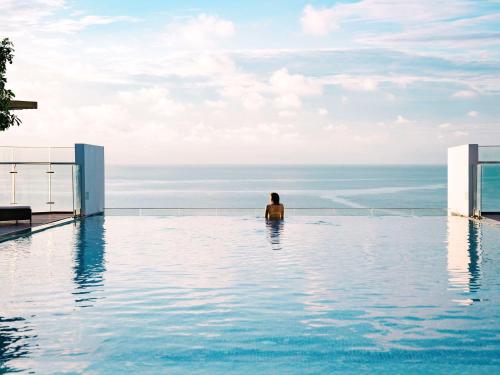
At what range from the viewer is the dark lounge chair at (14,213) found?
70.9 feet

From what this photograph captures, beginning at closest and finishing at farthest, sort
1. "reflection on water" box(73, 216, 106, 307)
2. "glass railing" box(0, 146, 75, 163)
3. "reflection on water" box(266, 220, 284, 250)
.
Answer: "reflection on water" box(73, 216, 106, 307) → "reflection on water" box(266, 220, 284, 250) → "glass railing" box(0, 146, 75, 163)

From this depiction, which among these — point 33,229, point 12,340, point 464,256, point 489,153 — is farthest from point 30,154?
point 12,340

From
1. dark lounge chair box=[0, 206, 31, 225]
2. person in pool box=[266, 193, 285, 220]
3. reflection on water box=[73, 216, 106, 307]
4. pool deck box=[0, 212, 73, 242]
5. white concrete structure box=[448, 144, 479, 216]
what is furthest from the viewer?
white concrete structure box=[448, 144, 479, 216]

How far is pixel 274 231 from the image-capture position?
20.7 meters

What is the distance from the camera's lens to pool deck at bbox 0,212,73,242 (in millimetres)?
19297

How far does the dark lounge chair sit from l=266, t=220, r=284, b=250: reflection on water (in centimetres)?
723

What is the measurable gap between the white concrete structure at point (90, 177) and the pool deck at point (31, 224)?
2.56 ft

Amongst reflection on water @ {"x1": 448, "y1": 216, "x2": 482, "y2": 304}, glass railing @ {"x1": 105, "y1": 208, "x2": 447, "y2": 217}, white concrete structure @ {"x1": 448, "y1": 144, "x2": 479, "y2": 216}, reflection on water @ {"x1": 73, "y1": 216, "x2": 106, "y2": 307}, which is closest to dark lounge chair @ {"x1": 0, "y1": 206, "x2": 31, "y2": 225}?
reflection on water @ {"x1": 73, "y1": 216, "x2": 106, "y2": 307}

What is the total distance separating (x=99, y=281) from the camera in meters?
12.4

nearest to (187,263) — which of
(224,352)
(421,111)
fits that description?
(224,352)

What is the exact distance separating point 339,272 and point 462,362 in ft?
19.1

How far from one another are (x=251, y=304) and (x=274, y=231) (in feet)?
33.7

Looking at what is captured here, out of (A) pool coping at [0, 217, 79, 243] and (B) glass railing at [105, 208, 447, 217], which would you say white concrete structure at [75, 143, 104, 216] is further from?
(A) pool coping at [0, 217, 79, 243]

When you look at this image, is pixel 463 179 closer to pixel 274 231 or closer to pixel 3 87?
pixel 274 231
